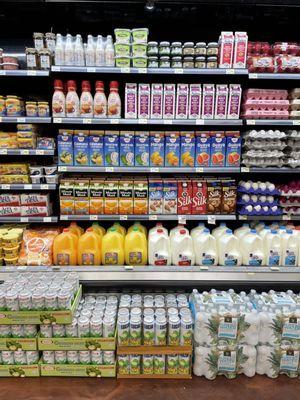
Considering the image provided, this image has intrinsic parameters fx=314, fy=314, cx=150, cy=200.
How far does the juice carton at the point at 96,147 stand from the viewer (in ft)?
9.59

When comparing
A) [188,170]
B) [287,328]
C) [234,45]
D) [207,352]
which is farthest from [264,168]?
[207,352]

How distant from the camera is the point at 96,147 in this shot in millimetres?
2936

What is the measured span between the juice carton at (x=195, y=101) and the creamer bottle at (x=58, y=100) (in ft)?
3.78

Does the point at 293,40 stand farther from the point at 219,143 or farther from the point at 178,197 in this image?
the point at 178,197

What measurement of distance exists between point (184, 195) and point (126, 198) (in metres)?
0.56

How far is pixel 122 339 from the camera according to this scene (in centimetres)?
209

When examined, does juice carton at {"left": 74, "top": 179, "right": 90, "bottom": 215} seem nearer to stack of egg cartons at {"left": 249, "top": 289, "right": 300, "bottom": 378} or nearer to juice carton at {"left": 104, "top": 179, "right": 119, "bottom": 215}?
juice carton at {"left": 104, "top": 179, "right": 119, "bottom": 215}

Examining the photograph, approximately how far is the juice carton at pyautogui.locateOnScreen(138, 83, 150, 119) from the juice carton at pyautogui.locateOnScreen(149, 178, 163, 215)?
616mm

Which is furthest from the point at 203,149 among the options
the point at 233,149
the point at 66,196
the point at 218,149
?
the point at 66,196

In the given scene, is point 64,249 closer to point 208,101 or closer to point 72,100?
point 72,100

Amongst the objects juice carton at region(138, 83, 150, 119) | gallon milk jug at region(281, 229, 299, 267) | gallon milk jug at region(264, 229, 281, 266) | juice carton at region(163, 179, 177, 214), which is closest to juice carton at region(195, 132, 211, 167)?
juice carton at region(163, 179, 177, 214)

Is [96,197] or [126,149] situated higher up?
[126,149]

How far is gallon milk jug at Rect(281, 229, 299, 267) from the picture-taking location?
2.80m

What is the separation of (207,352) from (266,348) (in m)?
0.41
